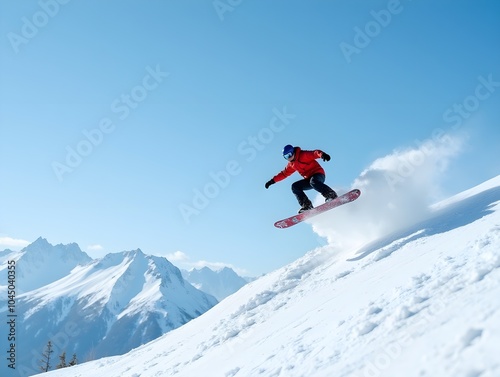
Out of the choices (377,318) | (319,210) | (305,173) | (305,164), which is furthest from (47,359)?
(377,318)

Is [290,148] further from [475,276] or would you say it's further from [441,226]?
[475,276]

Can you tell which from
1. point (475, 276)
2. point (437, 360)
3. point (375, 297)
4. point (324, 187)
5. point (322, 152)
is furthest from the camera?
point (324, 187)

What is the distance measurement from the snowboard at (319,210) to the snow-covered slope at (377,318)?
1.89 meters

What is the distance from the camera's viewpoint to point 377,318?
19.8 feet

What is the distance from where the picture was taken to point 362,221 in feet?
56.2

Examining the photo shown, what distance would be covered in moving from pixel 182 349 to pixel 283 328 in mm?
4432

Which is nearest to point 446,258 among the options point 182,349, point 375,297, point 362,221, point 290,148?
point 375,297

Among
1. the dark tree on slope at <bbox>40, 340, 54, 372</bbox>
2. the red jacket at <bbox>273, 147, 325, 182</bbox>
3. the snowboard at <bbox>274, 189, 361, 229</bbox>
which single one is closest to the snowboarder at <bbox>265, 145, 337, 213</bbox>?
the red jacket at <bbox>273, 147, 325, 182</bbox>

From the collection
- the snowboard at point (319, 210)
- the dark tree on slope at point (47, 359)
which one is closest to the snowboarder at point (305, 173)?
the snowboard at point (319, 210)

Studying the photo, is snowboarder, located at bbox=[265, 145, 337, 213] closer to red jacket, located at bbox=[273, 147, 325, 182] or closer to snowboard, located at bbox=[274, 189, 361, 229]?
red jacket, located at bbox=[273, 147, 325, 182]

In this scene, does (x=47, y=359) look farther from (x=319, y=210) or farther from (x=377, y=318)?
(x=377, y=318)

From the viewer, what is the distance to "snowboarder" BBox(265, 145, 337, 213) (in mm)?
12289

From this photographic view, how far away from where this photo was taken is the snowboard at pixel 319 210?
1263cm

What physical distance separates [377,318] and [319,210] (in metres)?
7.33
